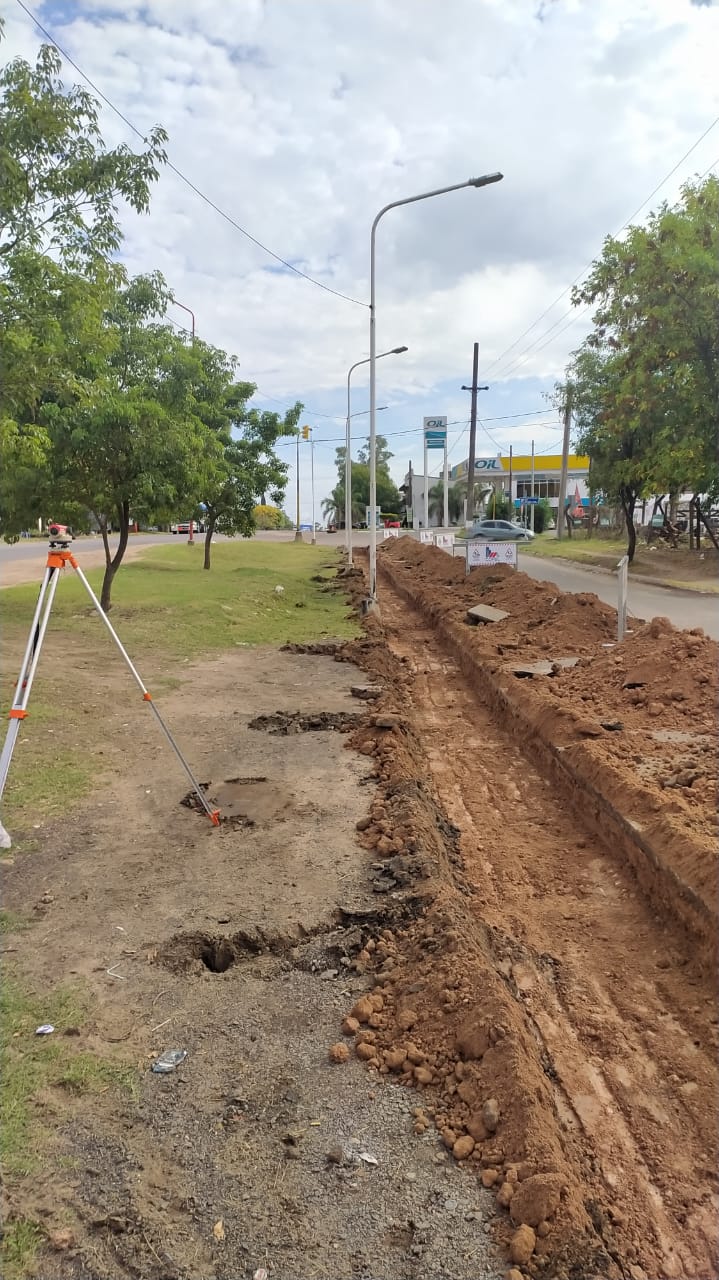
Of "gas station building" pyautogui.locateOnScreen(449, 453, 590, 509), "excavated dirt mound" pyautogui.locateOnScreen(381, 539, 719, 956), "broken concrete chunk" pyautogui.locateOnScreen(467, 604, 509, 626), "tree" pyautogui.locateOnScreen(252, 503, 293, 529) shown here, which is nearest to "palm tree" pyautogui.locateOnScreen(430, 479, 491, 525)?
"gas station building" pyautogui.locateOnScreen(449, 453, 590, 509)

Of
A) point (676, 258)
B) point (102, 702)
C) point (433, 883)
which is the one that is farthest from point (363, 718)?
point (676, 258)

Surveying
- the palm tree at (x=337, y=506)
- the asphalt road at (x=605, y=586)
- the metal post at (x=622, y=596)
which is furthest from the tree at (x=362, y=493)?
the metal post at (x=622, y=596)

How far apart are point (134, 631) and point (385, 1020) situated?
38.8 feet

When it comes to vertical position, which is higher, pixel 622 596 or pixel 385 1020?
pixel 622 596

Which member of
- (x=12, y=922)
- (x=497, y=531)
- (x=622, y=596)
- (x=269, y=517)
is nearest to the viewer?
(x=12, y=922)

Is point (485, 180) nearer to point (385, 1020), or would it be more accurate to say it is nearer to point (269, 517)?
point (385, 1020)

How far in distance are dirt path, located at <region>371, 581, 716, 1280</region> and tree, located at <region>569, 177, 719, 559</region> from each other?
16.9 m

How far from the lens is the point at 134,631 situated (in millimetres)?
14273

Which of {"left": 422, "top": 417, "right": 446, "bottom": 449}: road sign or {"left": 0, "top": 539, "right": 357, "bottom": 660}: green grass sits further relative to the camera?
{"left": 422, "top": 417, "right": 446, "bottom": 449}: road sign

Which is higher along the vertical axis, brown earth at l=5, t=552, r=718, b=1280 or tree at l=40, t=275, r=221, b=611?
tree at l=40, t=275, r=221, b=611

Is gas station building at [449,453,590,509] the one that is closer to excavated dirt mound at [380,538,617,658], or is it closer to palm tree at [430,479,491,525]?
palm tree at [430,479,491,525]

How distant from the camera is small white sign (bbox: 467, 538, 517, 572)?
1942cm

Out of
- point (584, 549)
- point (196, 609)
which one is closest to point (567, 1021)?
point (196, 609)

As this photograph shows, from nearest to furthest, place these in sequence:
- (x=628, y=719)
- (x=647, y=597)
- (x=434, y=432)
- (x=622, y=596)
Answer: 1. (x=628, y=719)
2. (x=622, y=596)
3. (x=647, y=597)
4. (x=434, y=432)
